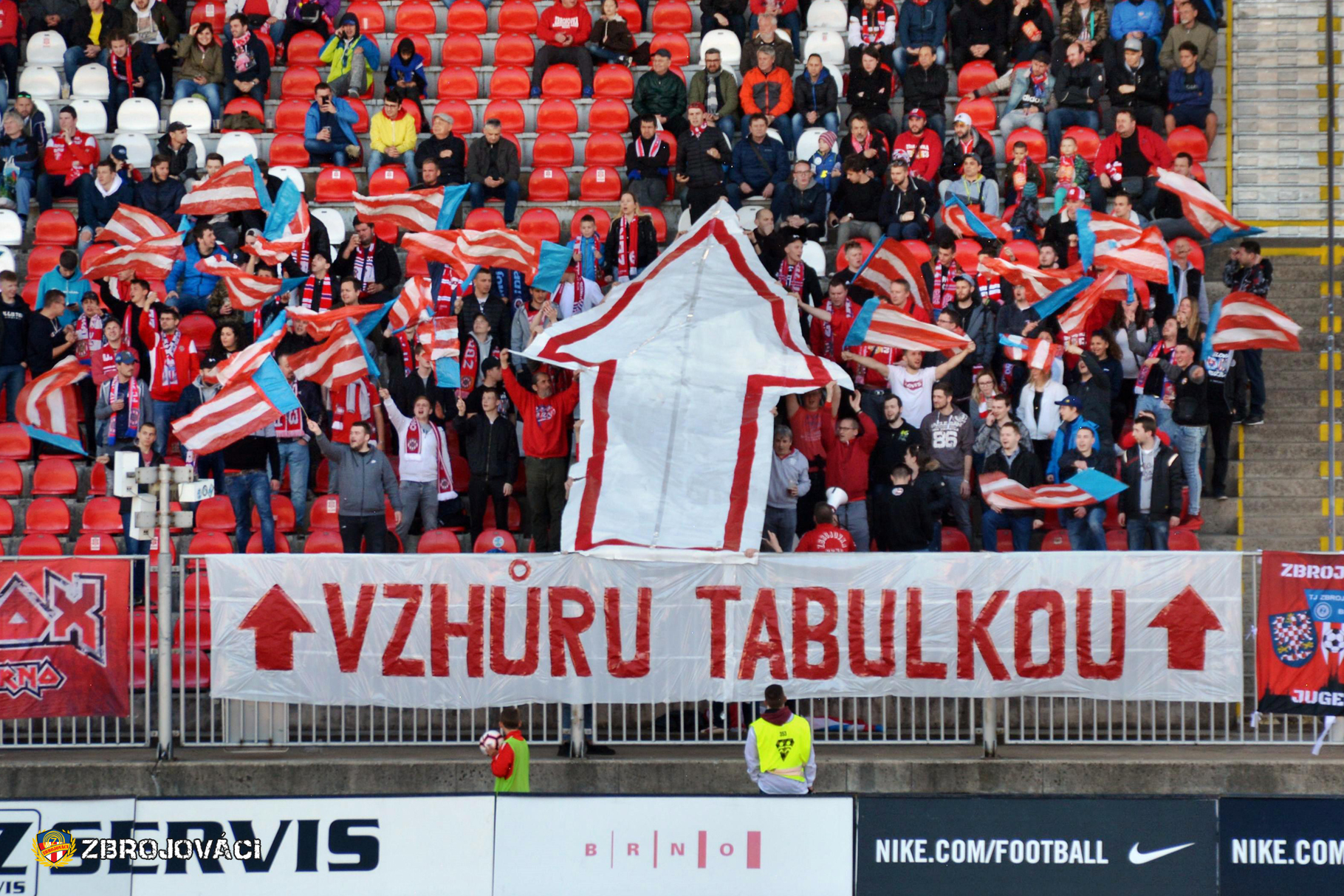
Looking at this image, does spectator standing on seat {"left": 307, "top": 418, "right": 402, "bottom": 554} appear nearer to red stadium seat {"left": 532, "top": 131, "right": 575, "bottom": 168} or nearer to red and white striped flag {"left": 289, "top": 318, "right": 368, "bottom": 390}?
red and white striped flag {"left": 289, "top": 318, "right": 368, "bottom": 390}

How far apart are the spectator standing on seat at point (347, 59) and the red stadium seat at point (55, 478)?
23.9 feet

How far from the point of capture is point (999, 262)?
1947 cm

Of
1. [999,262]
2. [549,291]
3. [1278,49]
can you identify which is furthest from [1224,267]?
[549,291]

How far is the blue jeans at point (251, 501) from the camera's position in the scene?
18281 millimetres

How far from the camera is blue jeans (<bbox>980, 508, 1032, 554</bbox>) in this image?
17641 millimetres

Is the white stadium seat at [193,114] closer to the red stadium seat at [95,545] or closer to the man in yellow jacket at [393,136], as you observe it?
the man in yellow jacket at [393,136]

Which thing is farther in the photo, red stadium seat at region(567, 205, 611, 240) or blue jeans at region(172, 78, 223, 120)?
blue jeans at region(172, 78, 223, 120)

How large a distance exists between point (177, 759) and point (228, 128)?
11.1 meters

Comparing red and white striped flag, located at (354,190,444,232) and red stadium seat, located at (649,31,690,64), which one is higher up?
red stadium seat, located at (649,31,690,64)

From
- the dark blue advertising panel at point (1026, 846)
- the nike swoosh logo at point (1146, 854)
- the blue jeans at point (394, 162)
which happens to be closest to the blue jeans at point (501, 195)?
the blue jeans at point (394, 162)

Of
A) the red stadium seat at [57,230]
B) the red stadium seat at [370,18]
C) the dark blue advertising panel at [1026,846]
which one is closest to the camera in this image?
the dark blue advertising panel at [1026,846]

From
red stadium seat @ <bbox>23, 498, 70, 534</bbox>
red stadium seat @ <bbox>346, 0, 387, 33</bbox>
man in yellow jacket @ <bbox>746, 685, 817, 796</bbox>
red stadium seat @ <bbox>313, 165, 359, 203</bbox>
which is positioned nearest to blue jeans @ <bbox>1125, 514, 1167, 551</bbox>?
man in yellow jacket @ <bbox>746, 685, 817, 796</bbox>

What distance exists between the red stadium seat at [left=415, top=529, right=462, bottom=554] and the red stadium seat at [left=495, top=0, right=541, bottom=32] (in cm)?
1005

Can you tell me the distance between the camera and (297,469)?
61.7ft
